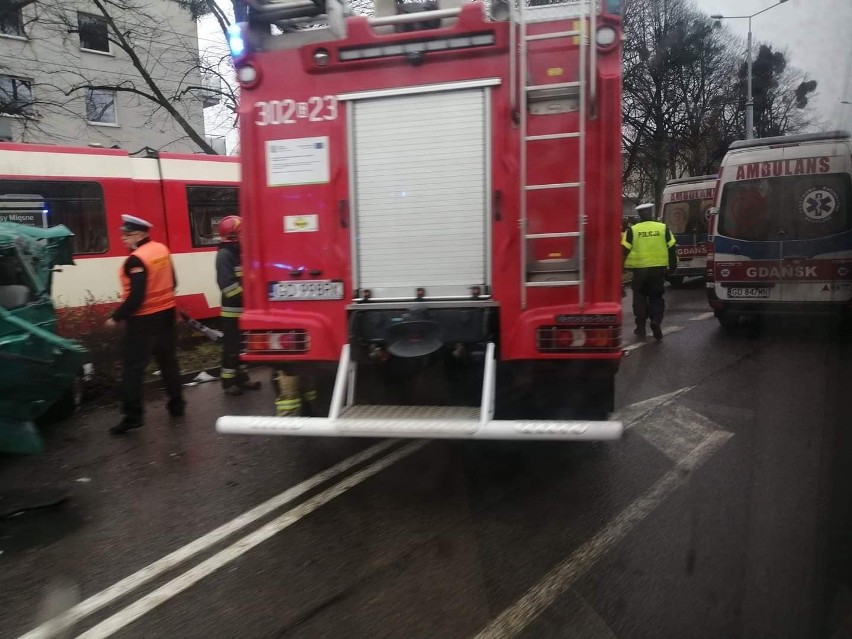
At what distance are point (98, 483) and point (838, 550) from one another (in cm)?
464

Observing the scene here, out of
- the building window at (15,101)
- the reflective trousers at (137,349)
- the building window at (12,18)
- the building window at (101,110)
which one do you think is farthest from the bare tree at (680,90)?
the building window at (101,110)

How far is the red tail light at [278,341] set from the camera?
4.88 meters

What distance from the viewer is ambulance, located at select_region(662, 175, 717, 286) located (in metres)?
16.8

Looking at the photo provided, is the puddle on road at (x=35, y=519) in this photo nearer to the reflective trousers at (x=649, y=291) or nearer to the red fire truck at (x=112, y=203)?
the red fire truck at (x=112, y=203)

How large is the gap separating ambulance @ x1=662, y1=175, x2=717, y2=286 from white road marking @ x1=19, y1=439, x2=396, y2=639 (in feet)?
44.9

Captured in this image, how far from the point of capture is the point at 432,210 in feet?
15.4

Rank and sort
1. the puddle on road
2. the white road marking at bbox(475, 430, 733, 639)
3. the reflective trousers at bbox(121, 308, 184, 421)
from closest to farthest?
the white road marking at bbox(475, 430, 733, 639) < the puddle on road < the reflective trousers at bbox(121, 308, 184, 421)

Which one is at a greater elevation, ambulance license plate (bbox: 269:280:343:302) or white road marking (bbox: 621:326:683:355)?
ambulance license plate (bbox: 269:280:343:302)

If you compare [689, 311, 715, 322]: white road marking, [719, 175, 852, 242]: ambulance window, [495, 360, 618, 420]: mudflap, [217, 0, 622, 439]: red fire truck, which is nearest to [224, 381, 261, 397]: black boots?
[217, 0, 622, 439]: red fire truck

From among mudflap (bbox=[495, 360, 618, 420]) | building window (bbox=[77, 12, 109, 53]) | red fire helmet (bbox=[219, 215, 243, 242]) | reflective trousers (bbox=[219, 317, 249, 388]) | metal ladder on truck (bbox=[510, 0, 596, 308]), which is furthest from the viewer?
building window (bbox=[77, 12, 109, 53])

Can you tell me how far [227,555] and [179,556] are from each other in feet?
0.88

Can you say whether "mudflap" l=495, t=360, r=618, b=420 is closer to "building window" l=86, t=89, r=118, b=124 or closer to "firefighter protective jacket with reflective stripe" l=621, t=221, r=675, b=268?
"firefighter protective jacket with reflective stripe" l=621, t=221, r=675, b=268

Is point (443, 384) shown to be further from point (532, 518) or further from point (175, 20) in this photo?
point (175, 20)

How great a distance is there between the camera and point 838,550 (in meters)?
3.49
